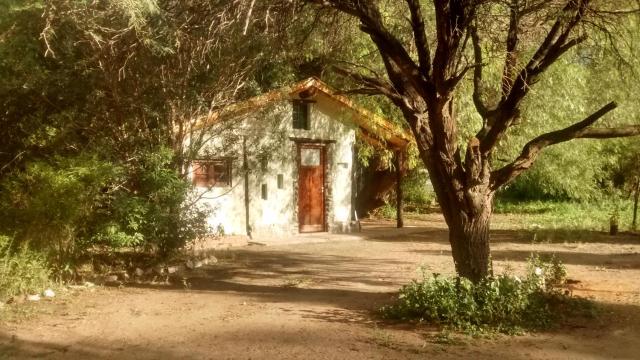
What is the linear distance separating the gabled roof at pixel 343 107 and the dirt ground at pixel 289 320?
3.70 m

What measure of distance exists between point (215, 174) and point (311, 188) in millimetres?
3363

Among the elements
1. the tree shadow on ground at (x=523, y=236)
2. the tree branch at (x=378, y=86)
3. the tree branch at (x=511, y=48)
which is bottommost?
the tree shadow on ground at (x=523, y=236)

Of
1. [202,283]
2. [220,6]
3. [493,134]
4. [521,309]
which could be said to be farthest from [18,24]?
[521,309]

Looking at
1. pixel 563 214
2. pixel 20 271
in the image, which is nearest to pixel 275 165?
pixel 20 271

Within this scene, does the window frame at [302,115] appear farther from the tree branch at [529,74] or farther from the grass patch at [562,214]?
the tree branch at [529,74]

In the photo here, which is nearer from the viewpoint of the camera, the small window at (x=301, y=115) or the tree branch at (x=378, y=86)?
the tree branch at (x=378, y=86)

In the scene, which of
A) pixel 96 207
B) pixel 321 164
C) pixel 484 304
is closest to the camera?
pixel 484 304

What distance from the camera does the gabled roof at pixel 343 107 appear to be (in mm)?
15258

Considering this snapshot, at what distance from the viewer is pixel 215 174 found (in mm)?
17438

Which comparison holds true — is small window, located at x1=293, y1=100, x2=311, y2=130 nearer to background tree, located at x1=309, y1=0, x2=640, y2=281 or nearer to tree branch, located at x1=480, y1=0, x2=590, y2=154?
background tree, located at x1=309, y1=0, x2=640, y2=281

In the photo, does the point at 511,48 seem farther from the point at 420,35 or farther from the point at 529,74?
the point at 420,35

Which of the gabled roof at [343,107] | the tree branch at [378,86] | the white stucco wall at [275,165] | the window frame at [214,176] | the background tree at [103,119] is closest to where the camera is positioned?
the tree branch at [378,86]

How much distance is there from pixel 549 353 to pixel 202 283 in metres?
6.46

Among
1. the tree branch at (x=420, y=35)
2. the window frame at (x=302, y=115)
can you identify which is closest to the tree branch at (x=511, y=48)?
the tree branch at (x=420, y=35)
